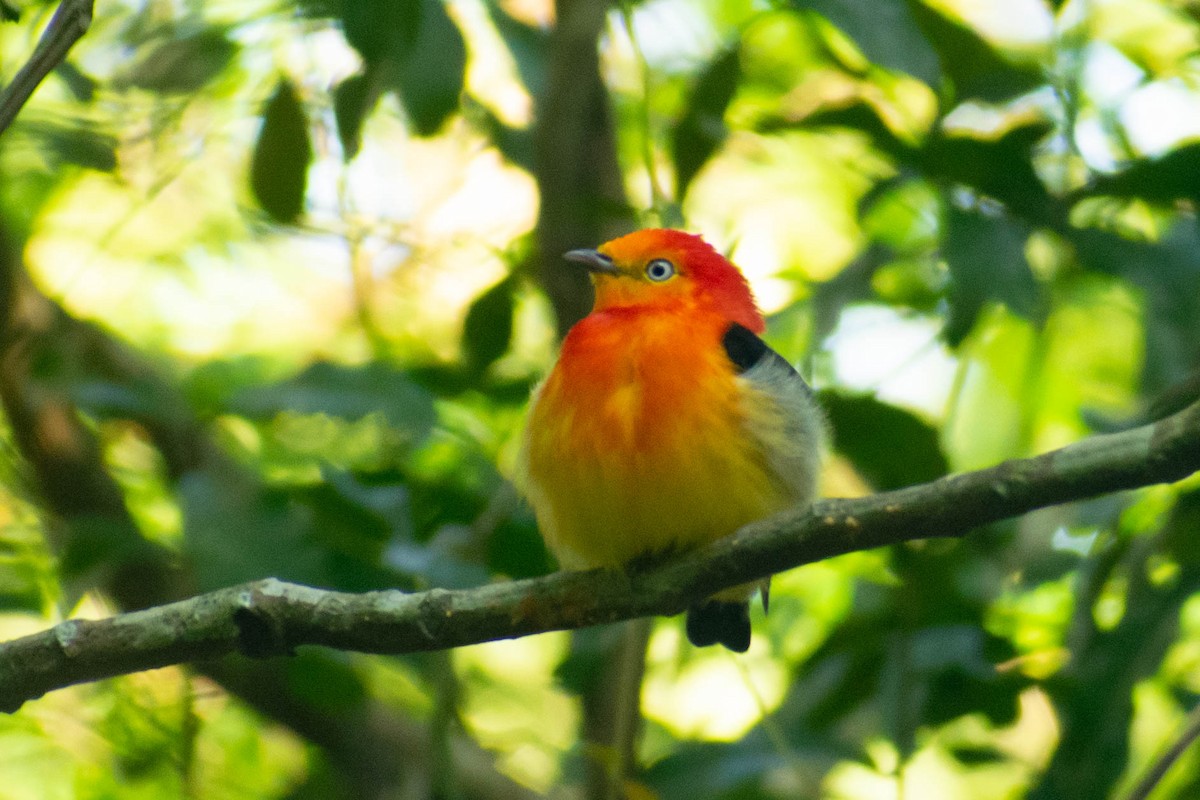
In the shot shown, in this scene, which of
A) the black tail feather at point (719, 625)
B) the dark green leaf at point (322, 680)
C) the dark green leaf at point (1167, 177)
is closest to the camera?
the dark green leaf at point (1167, 177)

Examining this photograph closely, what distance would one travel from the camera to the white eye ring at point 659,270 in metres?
4.46

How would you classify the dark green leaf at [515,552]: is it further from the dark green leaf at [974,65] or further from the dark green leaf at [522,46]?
the dark green leaf at [974,65]

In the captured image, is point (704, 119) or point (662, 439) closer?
point (662, 439)

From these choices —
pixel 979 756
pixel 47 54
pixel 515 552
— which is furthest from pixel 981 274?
pixel 47 54

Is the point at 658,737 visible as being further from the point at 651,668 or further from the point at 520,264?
the point at 520,264

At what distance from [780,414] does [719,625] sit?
892mm

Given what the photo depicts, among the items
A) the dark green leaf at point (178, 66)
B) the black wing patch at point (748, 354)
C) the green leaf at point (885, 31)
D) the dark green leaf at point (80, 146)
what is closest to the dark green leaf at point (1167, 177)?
the green leaf at point (885, 31)

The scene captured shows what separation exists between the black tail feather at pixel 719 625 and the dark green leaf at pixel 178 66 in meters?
2.61

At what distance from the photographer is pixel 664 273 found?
14.6ft

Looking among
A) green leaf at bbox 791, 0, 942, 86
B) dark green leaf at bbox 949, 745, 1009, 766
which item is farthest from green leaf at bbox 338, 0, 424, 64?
dark green leaf at bbox 949, 745, 1009, 766

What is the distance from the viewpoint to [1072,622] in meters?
4.32

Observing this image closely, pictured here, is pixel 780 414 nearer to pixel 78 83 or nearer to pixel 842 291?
pixel 842 291

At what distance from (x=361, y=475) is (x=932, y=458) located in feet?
5.98

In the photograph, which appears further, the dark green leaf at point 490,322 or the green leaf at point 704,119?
the dark green leaf at point 490,322
